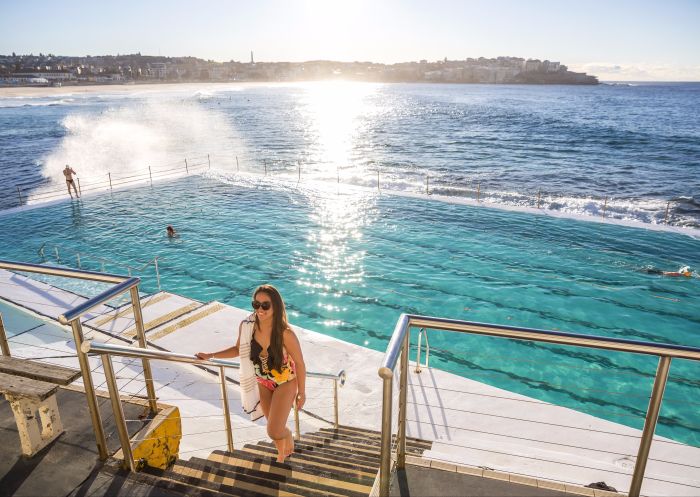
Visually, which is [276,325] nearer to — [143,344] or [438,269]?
[143,344]

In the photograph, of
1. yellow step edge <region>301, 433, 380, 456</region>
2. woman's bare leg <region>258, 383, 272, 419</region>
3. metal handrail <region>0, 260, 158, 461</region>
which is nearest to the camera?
metal handrail <region>0, 260, 158, 461</region>

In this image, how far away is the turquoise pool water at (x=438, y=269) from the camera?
35.0ft

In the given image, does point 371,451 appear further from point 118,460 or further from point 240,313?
point 240,313

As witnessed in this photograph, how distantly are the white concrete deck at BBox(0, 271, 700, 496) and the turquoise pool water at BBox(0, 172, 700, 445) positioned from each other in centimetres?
95

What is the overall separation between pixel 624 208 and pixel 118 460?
29.7 m

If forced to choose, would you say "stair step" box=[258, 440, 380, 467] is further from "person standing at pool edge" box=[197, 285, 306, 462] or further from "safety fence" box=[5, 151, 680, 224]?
"safety fence" box=[5, 151, 680, 224]

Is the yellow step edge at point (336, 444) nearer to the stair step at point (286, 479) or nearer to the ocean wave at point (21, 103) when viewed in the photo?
the stair step at point (286, 479)

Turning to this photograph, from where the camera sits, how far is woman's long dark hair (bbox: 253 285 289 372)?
3.86 metres

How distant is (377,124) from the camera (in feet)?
273

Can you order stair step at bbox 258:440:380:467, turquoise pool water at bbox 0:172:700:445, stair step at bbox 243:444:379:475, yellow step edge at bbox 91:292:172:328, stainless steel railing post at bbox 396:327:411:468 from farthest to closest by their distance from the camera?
yellow step edge at bbox 91:292:172:328 < turquoise pool water at bbox 0:172:700:445 < stair step at bbox 258:440:380:467 < stair step at bbox 243:444:379:475 < stainless steel railing post at bbox 396:327:411:468

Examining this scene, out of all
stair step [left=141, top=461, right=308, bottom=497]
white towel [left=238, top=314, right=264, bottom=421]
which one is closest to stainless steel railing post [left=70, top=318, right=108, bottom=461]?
stair step [left=141, top=461, right=308, bottom=497]

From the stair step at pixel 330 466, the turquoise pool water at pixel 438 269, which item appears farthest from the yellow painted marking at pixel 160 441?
the turquoise pool water at pixel 438 269

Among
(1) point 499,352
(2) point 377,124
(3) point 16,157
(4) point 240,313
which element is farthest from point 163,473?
(2) point 377,124

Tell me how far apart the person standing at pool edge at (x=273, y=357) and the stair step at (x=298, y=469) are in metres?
0.21
